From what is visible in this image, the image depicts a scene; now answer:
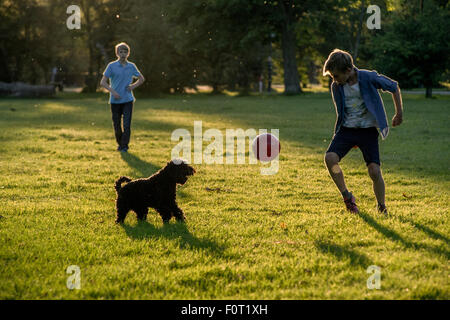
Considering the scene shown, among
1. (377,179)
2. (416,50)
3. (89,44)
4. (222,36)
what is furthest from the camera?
(89,44)

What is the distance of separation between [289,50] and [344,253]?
3703cm

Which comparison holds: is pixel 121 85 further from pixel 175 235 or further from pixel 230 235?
pixel 230 235

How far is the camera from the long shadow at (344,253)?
4.16 metres

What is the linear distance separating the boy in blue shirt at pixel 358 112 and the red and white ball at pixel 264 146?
3.92m

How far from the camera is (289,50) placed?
3981cm

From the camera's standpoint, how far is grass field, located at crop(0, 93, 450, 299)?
12.1 feet

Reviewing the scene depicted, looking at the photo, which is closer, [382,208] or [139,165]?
[382,208]

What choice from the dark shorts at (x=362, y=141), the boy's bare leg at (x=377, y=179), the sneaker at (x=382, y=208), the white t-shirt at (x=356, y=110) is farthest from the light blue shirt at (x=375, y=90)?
the sneaker at (x=382, y=208)

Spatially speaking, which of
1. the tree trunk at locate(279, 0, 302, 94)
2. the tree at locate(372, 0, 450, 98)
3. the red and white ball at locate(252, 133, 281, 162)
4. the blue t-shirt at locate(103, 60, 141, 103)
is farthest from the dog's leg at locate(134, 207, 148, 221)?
the tree trunk at locate(279, 0, 302, 94)

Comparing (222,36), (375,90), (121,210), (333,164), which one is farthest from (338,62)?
(222,36)

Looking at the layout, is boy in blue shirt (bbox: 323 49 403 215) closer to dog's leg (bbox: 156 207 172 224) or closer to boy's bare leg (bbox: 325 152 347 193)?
boy's bare leg (bbox: 325 152 347 193)

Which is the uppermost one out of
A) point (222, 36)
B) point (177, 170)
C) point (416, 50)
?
point (222, 36)

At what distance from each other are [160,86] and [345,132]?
39.0 metres
